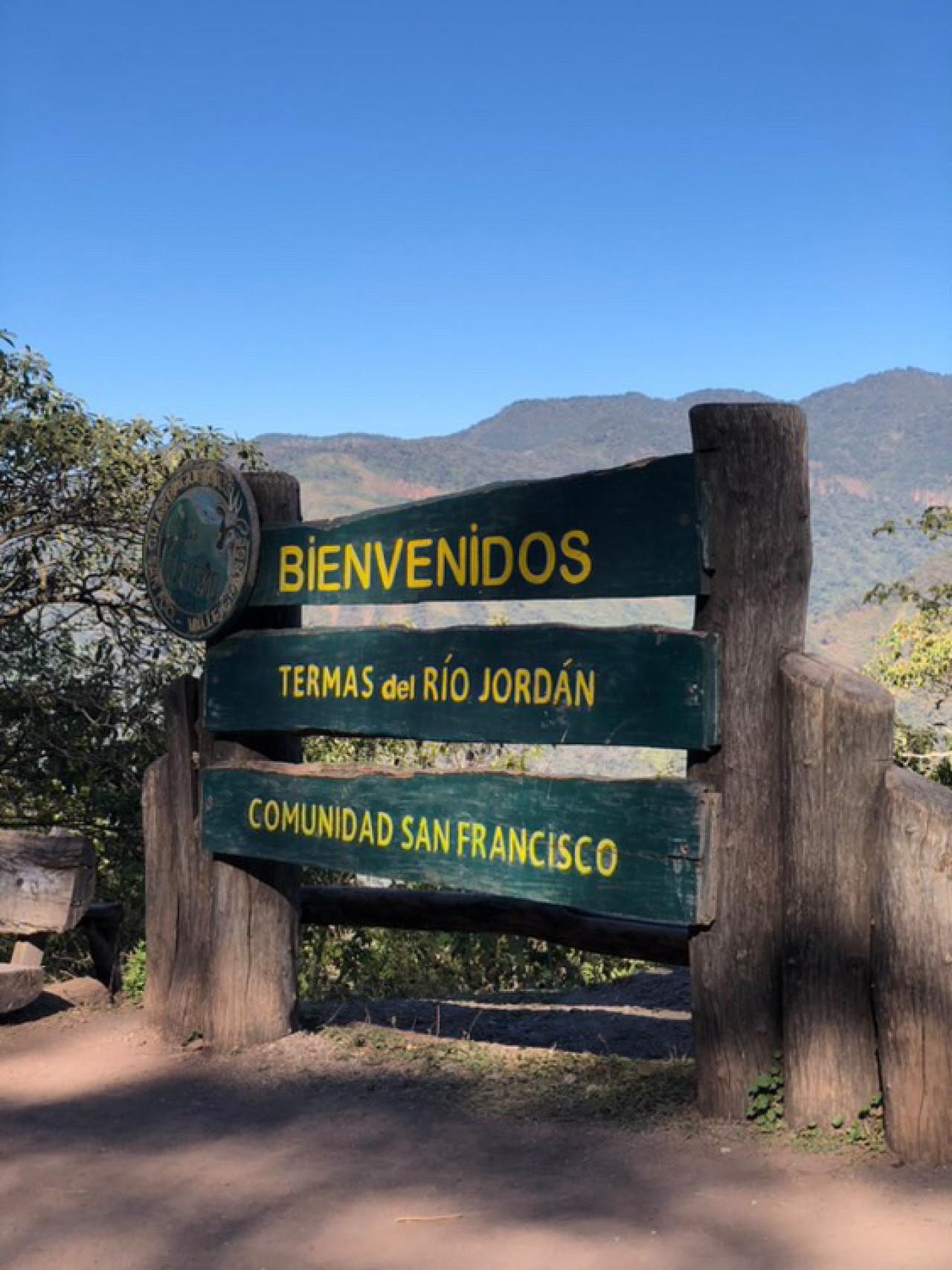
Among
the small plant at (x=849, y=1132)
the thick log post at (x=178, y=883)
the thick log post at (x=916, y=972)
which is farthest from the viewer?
the thick log post at (x=178, y=883)

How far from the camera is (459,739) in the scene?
19.3 feet

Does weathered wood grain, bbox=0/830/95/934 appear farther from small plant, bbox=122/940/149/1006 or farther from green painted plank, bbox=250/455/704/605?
green painted plank, bbox=250/455/704/605

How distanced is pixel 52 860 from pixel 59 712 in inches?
185

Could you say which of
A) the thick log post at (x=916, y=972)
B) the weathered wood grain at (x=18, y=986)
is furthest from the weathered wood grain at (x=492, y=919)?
the thick log post at (x=916, y=972)

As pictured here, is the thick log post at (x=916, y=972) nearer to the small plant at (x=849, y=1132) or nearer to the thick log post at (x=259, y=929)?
the small plant at (x=849, y=1132)

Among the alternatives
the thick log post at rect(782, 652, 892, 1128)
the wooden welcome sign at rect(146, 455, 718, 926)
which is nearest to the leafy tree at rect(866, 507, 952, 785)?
the wooden welcome sign at rect(146, 455, 718, 926)

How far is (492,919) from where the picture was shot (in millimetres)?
7078

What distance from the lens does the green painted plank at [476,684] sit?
5.20 m

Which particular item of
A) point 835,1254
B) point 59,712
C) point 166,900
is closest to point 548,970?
point 59,712

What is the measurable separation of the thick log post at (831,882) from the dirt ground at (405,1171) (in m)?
0.28

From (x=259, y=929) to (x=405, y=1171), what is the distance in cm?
214

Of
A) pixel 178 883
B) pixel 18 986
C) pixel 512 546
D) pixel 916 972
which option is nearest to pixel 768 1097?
pixel 916 972

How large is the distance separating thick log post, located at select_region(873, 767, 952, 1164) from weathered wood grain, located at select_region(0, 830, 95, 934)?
14.9ft

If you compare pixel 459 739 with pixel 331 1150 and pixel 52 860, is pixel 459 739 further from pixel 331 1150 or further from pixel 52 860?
pixel 52 860
